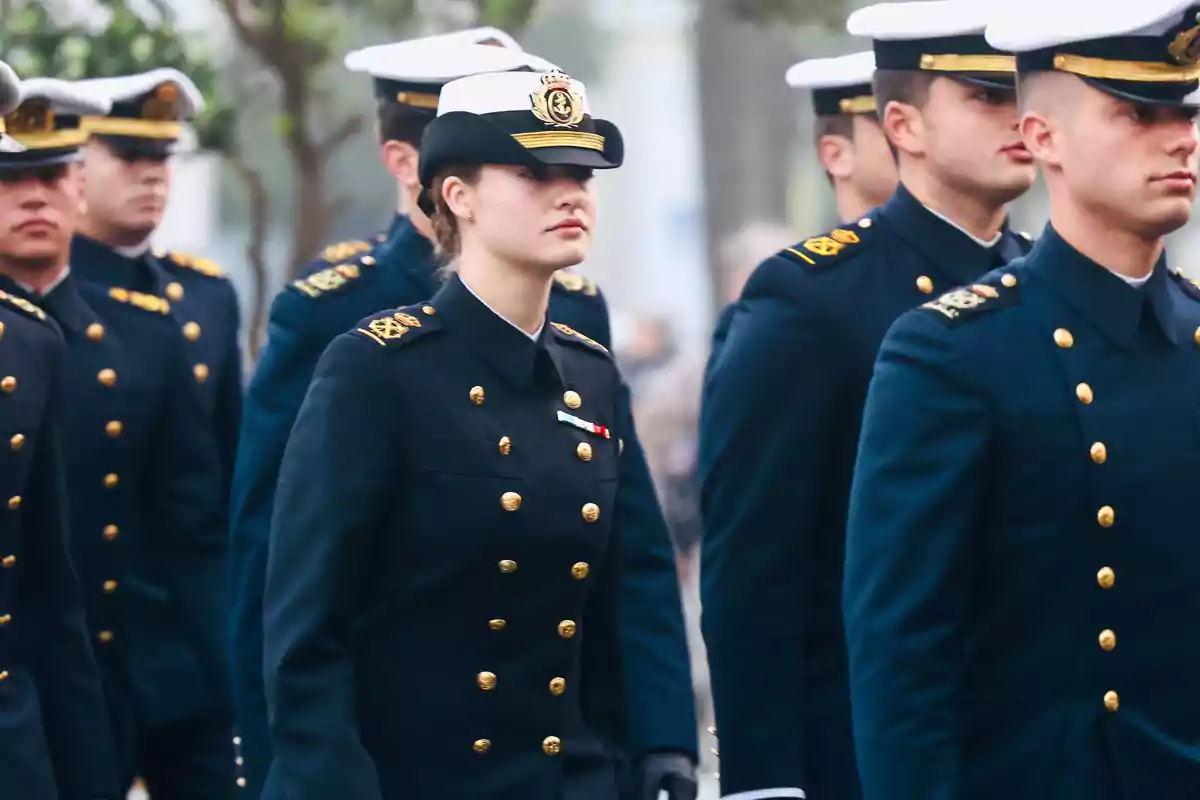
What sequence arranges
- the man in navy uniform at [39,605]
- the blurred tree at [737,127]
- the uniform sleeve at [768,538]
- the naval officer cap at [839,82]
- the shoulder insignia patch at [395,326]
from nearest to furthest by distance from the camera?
the shoulder insignia patch at [395,326] → the uniform sleeve at [768,538] → the man in navy uniform at [39,605] → the naval officer cap at [839,82] → the blurred tree at [737,127]

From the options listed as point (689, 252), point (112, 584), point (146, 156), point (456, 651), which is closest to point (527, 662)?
point (456, 651)

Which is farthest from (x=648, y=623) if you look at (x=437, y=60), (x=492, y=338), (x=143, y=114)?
(x=143, y=114)

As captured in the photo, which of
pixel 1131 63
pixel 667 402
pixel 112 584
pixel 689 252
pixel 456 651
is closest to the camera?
pixel 1131 63

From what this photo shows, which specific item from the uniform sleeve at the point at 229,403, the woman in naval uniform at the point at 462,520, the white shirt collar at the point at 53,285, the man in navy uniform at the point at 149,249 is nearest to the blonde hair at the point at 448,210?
the woman in naval uniform at the point at 462,520

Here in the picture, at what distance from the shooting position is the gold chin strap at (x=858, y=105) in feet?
24.1

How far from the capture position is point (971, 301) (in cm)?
479

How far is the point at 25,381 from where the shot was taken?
6.00 meters

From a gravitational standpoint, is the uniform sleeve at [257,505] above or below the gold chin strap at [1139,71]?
below

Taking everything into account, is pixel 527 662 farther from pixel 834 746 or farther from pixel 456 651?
pixel 834 746

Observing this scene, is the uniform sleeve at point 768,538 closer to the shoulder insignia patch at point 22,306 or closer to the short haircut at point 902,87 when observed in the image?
the short haircut at point 902,87

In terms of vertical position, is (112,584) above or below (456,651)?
below

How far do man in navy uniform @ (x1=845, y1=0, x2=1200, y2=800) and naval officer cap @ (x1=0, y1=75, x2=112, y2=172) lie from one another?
3033 mm

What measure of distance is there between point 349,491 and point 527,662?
0.47 meters

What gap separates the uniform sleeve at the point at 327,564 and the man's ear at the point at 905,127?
1.46m
